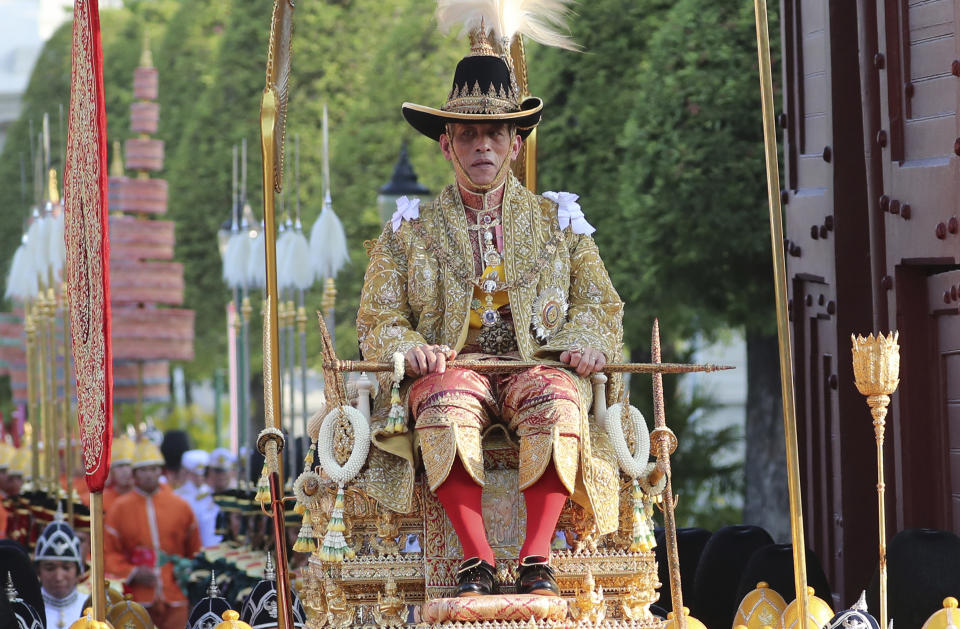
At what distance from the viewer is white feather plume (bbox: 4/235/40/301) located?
17.2 m

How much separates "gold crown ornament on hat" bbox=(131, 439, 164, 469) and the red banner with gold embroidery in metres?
6.26

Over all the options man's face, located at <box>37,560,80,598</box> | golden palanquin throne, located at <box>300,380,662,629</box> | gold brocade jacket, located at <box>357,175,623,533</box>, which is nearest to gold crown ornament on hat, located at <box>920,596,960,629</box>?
golden palanquin throne, located at <box>300,380,662,629</box>

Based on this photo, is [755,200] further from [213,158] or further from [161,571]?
[213,158]

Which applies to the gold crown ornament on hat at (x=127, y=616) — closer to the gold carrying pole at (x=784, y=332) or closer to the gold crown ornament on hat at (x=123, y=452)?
the gold carrying pole at (x=784, y=332)

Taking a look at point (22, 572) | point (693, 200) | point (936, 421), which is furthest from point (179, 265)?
point (936, 421)

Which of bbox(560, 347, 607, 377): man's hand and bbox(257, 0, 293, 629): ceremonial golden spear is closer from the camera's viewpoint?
bbox(257, 0, 293, 629): ceremonial golden spear

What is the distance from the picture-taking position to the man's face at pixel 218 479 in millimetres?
15977

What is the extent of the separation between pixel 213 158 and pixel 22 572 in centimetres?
1480

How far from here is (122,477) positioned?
1405cm

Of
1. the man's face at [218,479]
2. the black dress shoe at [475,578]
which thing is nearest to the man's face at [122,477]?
the man's face at [218,479]

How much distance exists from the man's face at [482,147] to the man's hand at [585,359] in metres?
0.91

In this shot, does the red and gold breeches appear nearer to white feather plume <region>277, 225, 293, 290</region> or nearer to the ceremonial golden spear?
the ceremonial golden spear

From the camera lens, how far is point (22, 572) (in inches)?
350

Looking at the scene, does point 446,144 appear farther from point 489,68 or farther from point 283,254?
point 283,254
